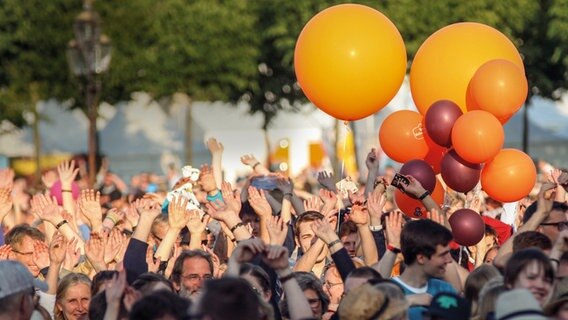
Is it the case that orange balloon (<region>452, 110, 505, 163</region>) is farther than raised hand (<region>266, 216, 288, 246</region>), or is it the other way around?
orange balloon (<region>452, 110, 505, 163</region>)

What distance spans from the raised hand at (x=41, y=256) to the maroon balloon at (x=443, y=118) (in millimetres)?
2771

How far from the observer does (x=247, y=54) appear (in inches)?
1405

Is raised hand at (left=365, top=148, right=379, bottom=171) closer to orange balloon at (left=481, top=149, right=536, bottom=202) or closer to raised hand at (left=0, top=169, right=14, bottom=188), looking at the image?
orange balloon at (left=481, top=149, right=536, bottom=202)

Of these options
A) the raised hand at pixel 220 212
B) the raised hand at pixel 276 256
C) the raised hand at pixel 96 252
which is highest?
the raised hand at pixel 276 256

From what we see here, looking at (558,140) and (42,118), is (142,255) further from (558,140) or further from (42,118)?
(558,140)

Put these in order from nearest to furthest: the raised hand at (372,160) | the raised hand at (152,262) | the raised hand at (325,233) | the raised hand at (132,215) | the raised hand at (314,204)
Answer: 1. the raised hand at (325,233)
2. the raised hand at (152,262)
3. the raised hand at (372,160)
4. the raised hand at (314,204)
5. the raised hand at (132,215)

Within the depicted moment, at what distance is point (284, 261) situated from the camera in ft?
23.1

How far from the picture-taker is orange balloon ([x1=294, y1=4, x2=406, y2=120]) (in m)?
10.4

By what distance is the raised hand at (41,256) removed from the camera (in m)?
9.76

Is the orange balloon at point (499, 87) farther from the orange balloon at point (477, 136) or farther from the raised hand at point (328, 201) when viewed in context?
the raised hand at point (328, 201)

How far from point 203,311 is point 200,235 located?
14.1ft

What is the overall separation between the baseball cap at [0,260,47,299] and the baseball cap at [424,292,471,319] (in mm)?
1926

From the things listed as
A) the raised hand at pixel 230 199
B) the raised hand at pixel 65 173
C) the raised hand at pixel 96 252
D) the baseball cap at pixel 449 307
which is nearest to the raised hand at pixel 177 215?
the raised hand at pixel 230 199

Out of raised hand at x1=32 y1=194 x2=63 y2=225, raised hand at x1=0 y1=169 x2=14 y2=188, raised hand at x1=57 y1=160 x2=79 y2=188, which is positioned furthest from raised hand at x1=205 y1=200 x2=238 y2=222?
raised hand at x1=57 y1=160 x2=79 y2=188
